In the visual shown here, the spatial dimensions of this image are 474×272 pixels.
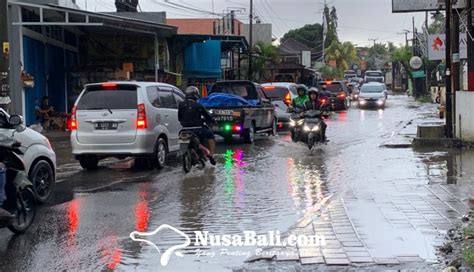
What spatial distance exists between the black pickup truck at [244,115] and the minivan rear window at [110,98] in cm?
529

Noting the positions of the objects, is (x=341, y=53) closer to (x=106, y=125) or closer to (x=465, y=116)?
(x=465, y=116)

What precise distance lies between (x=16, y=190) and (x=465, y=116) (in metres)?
12.1

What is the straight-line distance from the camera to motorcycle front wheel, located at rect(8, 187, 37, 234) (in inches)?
322

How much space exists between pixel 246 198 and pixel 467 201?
10.7ft

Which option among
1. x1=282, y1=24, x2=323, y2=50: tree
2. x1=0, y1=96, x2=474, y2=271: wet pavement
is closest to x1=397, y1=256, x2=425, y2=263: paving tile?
x1=0, y1=96, x2=474, y2=271: wet pavement

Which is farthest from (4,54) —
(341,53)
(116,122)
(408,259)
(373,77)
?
(341,53)

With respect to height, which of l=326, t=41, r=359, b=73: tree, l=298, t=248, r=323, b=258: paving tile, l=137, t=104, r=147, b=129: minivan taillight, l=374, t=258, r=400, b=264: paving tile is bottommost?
l=374, t=258, r=400, b=264: paving tile

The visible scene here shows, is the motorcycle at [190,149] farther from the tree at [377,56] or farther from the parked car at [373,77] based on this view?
the tree at [377,56]

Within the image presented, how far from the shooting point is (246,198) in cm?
1043

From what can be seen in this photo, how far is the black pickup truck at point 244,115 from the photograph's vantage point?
61.5 feet

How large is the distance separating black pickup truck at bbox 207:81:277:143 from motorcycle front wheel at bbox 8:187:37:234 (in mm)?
10468

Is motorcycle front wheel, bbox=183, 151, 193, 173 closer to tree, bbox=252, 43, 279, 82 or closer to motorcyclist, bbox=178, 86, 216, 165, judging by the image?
motorcyclist, bbox=178, 86, 216, 165

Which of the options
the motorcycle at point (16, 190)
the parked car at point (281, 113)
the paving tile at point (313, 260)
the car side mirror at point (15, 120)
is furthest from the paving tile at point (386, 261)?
the parked car at point (281, 113)

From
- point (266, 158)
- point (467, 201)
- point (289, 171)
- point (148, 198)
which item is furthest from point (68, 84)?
point (467, 201)
